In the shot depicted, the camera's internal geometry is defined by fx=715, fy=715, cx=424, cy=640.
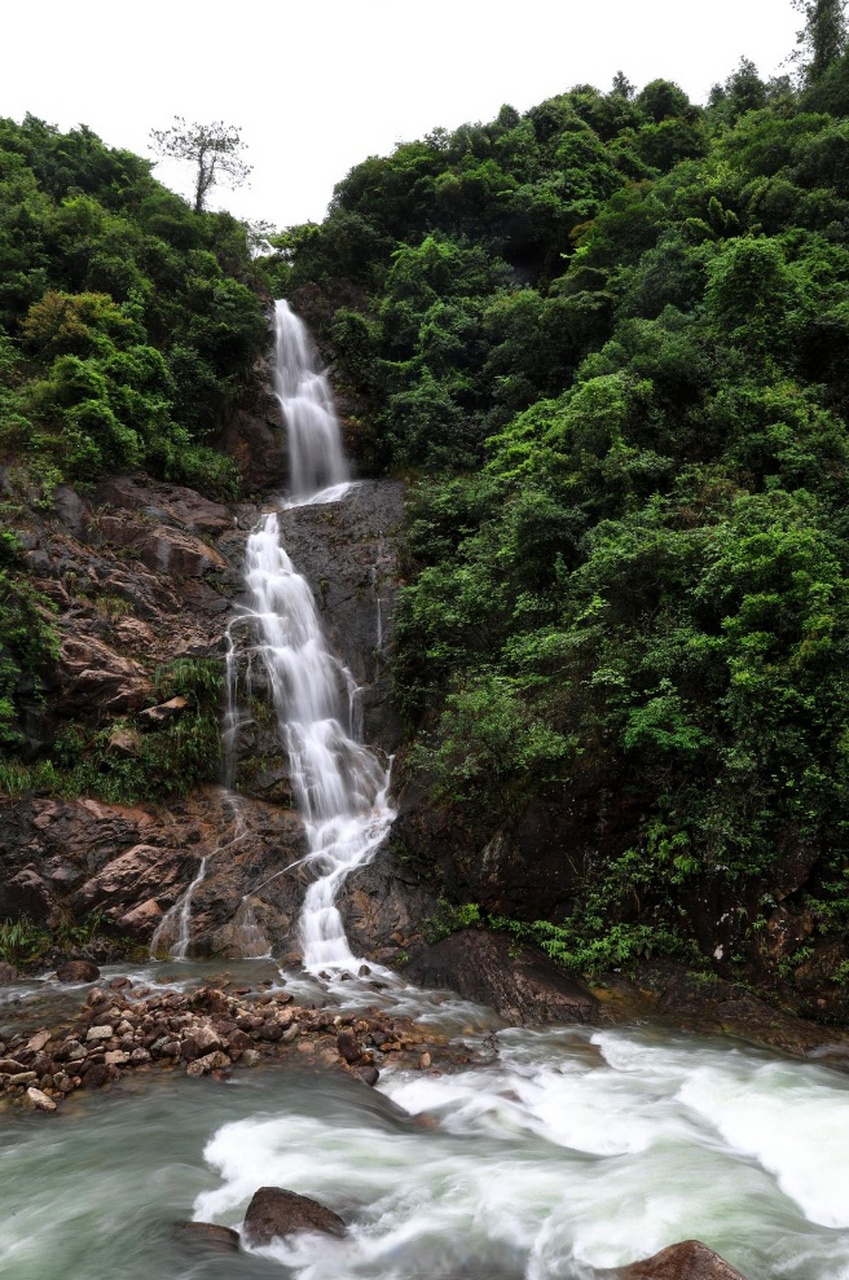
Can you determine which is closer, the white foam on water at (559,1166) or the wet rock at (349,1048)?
the white foam on water at (559,1166)

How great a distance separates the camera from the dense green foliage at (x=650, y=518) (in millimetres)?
8461

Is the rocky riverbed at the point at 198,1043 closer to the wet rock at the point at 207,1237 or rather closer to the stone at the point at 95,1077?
the stone at the point at 95,1077

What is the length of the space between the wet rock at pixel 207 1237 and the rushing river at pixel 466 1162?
7 centimetres

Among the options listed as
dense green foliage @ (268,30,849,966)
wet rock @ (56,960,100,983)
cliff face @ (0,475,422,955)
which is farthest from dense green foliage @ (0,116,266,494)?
wet rock @ (56,960,100,983)

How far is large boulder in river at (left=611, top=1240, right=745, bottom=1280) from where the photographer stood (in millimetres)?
3514

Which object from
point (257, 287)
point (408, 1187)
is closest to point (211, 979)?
point (408, 1187)

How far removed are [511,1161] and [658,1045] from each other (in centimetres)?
255

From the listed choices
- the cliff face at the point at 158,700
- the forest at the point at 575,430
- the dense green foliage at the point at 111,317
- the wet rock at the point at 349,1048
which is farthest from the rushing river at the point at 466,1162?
the dense green foliage at the point at 111,317

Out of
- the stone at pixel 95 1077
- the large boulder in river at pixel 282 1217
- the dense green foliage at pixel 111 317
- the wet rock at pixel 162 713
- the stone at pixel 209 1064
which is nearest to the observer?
the large boulder in river at pixel 282 1217

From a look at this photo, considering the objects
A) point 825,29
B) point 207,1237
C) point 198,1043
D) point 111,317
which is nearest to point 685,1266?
point 207,1237

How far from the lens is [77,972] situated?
9.47 meters

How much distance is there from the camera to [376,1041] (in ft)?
25.3

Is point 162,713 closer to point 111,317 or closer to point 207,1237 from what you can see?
point 207,1237

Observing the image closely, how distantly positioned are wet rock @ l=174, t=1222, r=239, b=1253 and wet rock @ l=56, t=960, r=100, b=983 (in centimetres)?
562
